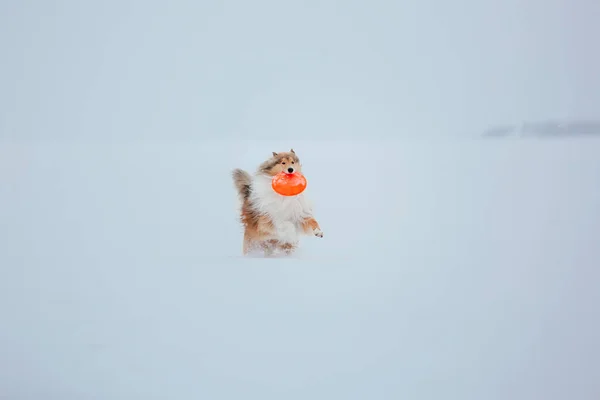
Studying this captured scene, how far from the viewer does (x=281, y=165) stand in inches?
60.7

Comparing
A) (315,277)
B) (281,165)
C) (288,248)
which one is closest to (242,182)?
(281,165)

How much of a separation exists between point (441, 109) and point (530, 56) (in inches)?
15.2

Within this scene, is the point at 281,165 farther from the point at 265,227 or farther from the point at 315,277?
the point at 315,277

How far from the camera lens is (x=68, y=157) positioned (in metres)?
2.14

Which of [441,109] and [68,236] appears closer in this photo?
[68,236]

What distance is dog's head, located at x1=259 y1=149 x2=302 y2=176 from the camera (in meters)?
1.54

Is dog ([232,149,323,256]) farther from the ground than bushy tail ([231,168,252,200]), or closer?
closer

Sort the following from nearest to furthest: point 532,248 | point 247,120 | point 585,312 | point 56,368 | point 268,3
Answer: point 56,368
point 585,312
point 532,248
point 268,3
point 247,120

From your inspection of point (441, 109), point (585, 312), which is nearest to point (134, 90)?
point (441, 109)

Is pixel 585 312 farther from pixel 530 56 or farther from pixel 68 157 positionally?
pixel 68 157

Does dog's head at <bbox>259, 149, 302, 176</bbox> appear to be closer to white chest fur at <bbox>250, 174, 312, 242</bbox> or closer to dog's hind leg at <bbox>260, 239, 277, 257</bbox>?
white chest fur at <bbox>250, 174, 312, 242</bbox>

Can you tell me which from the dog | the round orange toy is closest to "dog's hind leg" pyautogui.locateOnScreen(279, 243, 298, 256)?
the dog

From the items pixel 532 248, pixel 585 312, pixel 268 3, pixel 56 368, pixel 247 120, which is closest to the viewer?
pixel 56 368

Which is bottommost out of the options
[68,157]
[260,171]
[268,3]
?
[260,171]
